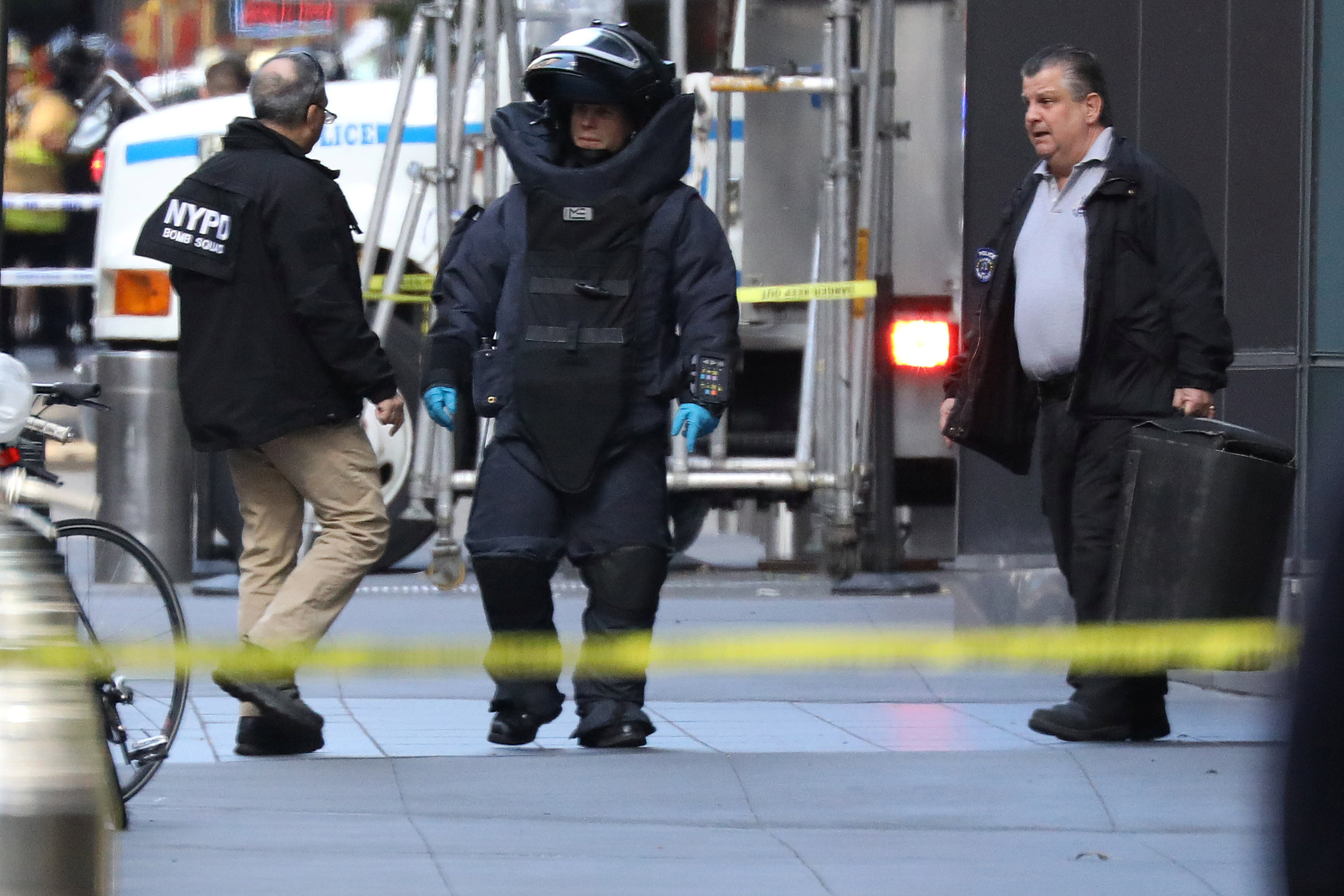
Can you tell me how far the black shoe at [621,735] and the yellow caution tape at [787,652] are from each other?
0.15 metres

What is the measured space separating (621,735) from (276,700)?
873mm

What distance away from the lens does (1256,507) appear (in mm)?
5867

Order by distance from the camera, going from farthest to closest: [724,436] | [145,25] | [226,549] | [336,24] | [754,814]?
[145,25]
[336,24]
[226,549]
[724,436]
[754,814]

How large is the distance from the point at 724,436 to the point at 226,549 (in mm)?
2701

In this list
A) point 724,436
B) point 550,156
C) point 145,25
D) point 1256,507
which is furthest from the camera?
point 145,25

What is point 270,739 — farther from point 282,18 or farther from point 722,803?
point 282,18

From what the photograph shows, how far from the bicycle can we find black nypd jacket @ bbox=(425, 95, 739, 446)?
0.96 meters

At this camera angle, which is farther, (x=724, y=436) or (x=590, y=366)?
(x=724, y=436)

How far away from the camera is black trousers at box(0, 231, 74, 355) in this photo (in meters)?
13.9

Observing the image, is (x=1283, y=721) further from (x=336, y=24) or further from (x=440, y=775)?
(x=336, y=24)

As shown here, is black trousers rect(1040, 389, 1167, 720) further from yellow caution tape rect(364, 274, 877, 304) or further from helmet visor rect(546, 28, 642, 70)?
yellow caution tape rect(364, 274, 877, 304)

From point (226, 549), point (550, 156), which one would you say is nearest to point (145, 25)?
point (226, 549)

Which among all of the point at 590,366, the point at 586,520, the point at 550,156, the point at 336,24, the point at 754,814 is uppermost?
the point at 336,24

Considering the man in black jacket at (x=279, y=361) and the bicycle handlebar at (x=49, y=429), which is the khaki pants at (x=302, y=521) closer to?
the man in black jacket at (x=279, y=361)
